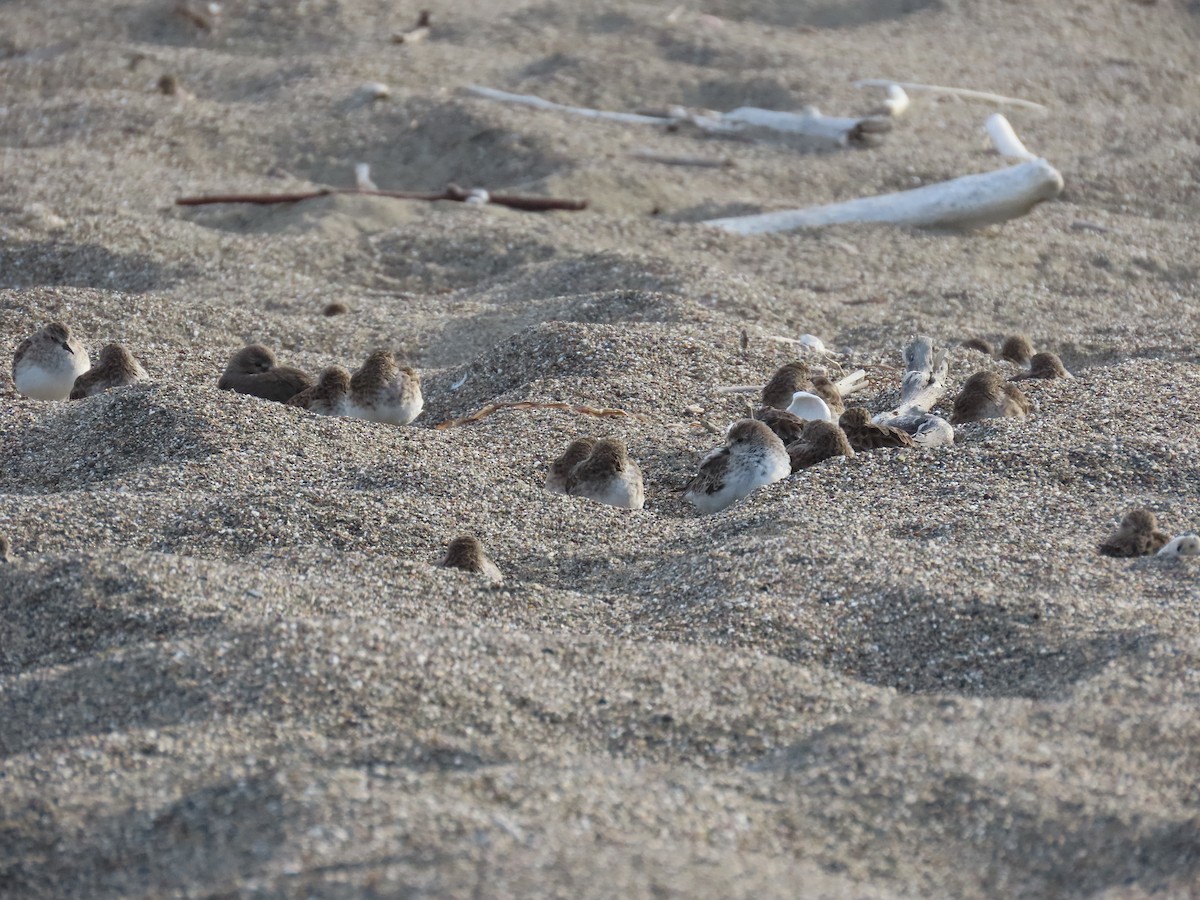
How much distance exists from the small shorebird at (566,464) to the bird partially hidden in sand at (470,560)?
91 centimetres

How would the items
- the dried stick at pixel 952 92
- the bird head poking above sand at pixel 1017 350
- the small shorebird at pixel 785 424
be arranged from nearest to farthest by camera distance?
the small shorebird at pixel 785 424, the bird head poking above sand at pixel 1017 350, the dried stick at pixel 952 92

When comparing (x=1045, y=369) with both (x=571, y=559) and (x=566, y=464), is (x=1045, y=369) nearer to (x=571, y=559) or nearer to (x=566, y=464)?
(x=566, y=464)

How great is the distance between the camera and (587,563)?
473 centimetres

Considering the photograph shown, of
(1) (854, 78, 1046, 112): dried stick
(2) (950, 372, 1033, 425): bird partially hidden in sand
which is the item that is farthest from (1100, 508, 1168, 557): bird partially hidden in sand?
(1) (854, 78, 1046, 112): dried stick

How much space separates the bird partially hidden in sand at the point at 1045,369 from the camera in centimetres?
679

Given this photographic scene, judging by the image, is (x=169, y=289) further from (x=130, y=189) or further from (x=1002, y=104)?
(x=1002, y=104)

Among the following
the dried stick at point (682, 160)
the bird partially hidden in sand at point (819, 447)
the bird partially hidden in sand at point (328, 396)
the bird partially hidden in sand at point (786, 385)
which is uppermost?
the bird partially hidden in sand at point (819, 447)

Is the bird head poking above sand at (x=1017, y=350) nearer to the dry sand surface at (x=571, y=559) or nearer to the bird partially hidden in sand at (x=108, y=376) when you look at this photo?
the dry sand surface at (x=571, y=559)

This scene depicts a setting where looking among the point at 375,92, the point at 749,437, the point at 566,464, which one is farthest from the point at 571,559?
the point at 375,92

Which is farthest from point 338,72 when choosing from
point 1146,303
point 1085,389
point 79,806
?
point 79,806

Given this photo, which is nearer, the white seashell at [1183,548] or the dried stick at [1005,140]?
the white seashell at [1183,548]

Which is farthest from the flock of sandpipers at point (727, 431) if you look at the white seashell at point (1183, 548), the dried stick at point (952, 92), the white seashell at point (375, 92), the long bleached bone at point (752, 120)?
the dried stick at point (952, 92)

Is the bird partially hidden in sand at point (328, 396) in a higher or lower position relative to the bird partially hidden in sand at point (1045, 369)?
lower

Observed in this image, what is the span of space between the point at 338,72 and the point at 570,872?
1130 centimetres
